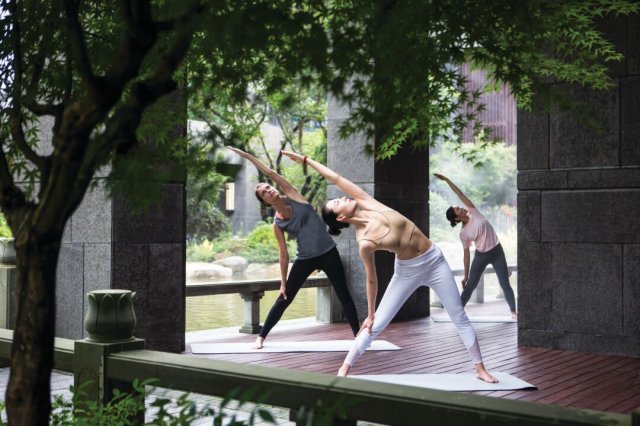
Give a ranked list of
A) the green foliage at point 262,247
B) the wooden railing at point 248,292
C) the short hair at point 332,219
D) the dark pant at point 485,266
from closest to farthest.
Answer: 1. the short hair at point 332,219
2. the wooden railing at point 248,292
3. the dark pant at point 485,266
4. the green foliage at point 262,247

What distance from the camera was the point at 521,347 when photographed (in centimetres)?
1025

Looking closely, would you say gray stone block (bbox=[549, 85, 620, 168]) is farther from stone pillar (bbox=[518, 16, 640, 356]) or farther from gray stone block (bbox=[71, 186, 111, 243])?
gray stone block (bbox=[71, 186, 111, 243])

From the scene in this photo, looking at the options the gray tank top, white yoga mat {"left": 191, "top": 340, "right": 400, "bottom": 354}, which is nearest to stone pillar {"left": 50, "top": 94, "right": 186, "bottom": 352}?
white yoga mat {"left": 191, "top": 340, "right": 400, "bottom": 354}

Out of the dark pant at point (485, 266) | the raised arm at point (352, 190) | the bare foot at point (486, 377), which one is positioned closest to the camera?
the bare foot at point (486, 377)

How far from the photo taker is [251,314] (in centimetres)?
1203

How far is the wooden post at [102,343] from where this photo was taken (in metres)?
4.97

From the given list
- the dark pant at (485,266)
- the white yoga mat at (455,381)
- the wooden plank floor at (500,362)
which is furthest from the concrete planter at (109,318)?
the dark pant at (485,266)

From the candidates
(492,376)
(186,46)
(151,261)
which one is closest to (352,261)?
(151,261)

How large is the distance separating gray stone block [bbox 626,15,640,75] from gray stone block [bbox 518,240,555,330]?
92.1 inches

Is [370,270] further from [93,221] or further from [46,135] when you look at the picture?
[46,135]

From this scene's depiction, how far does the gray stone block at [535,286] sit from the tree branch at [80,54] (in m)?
8.10

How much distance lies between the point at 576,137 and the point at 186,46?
7.88 metres

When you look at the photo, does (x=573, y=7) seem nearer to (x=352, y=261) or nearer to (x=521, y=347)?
(x=521, y=347)

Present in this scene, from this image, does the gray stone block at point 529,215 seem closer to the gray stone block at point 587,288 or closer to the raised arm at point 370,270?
the gray stone block at point 587,288
